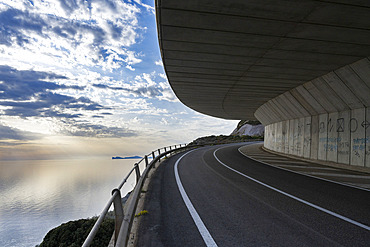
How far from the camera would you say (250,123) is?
8362 centimetres

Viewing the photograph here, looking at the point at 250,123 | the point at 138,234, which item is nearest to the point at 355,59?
the point at 138,234

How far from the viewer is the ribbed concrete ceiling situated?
304 inches

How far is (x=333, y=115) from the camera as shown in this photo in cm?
1680

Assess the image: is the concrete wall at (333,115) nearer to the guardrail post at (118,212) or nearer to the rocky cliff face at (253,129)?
the guardrail post at (118,212)

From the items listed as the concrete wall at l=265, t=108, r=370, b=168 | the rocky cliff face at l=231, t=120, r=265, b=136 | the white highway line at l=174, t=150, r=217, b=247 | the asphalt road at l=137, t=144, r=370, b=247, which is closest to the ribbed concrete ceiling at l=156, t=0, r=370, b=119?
the concrete wall at l=265, t=108, r=370, b=168

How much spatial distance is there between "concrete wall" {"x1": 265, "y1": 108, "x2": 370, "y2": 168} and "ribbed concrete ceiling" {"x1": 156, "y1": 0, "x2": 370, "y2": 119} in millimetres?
3326

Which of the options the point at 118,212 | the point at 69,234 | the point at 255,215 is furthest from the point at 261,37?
the point at 69,234

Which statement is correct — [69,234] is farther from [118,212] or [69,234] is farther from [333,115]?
[333,115]

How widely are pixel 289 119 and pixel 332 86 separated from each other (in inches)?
377

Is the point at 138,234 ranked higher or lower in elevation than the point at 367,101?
lower

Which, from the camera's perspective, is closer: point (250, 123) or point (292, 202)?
point (292, 202)

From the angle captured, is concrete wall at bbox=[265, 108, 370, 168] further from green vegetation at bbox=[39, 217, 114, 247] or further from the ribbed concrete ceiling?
green vegetation at bbox=[39, 217, 114, 247]

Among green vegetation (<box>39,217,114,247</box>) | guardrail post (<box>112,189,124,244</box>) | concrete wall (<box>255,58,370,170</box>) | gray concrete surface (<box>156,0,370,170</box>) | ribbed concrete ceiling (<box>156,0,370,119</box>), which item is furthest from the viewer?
green vegetation (<box>39,217,114,247</box>)

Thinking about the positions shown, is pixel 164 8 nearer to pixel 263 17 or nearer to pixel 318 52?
pixel 263 17
